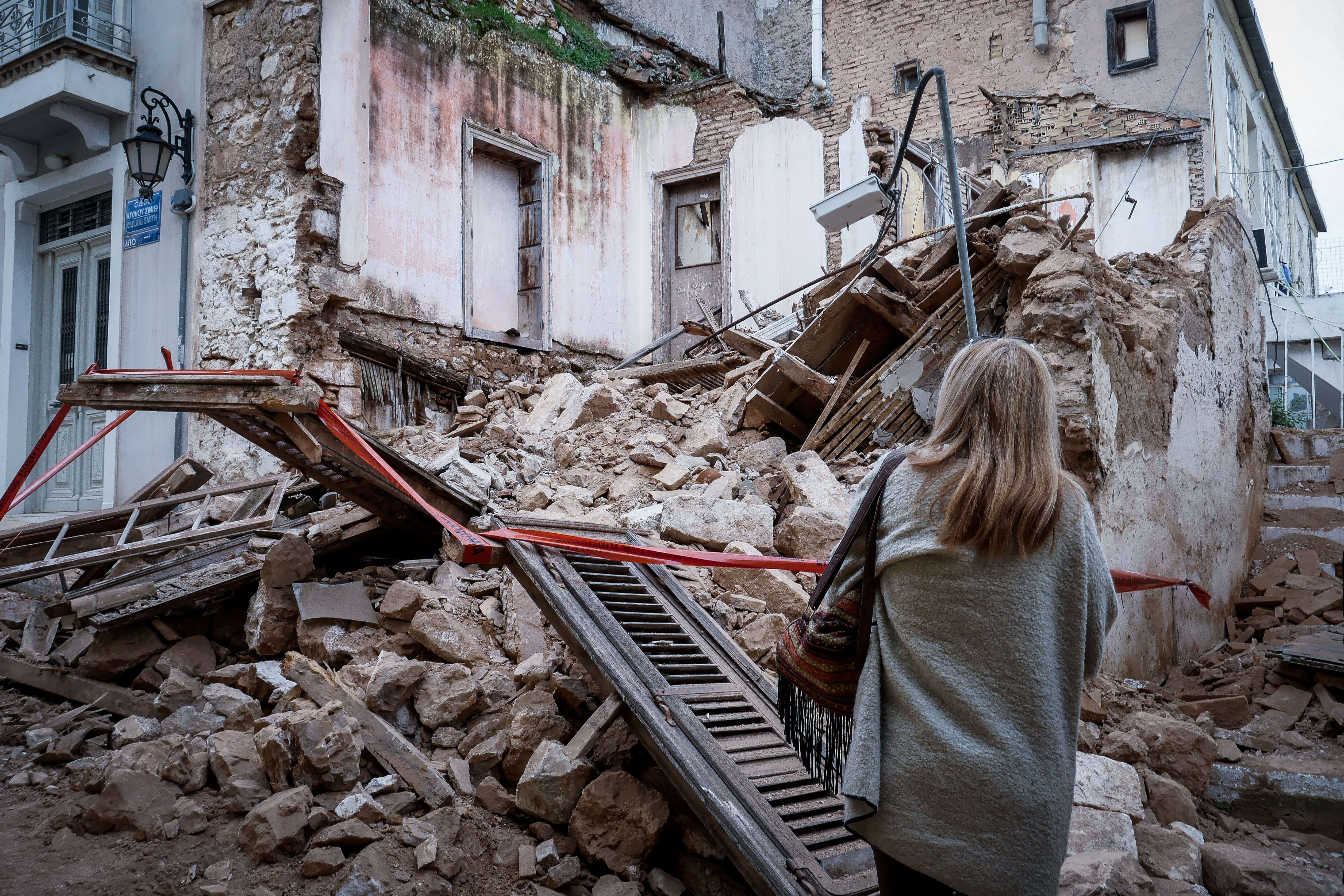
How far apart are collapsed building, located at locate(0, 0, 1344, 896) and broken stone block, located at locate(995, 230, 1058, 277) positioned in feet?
0.09

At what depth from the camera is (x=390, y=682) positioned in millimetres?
3486

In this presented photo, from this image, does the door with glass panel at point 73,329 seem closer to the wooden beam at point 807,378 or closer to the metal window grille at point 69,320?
the metal window grille at point 69,320

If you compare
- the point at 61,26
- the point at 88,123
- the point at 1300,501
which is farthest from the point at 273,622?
the point at 1300,501

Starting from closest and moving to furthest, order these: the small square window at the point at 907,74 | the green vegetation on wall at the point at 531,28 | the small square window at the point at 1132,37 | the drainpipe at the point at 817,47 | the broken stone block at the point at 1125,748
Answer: the broken stone block at the point at 1125,748
the green vegetation on wall at the point at 531,28
the small square window at the point at 1132,37
the drainpipe at the point at 817,47
the small square window at the point at 907,74

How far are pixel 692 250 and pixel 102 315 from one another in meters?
6.88

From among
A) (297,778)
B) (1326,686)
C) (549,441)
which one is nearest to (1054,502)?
(297,778)

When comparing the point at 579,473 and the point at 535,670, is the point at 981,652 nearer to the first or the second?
the point at 535,670

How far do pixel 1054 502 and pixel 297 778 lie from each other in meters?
2.83

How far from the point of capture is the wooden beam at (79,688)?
390 centimetres

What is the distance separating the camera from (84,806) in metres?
3.08

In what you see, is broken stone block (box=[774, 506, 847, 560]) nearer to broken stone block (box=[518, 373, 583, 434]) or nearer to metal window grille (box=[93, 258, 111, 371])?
broken stone block (box=[518, 373, 583, 434])

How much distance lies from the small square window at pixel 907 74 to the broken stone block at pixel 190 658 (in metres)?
11.2

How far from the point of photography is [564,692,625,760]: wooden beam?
3.07 meters

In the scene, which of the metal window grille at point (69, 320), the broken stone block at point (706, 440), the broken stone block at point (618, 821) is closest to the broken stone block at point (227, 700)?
the broken stone block at point (618, 821)
